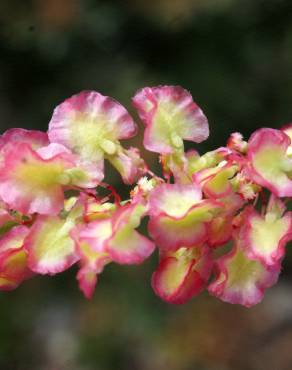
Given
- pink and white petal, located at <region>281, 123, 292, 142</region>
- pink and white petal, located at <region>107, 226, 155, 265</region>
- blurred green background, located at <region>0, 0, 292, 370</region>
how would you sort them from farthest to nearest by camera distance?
1. blurred green background, located at <region>0, 0, 292, 370</region>
2. pink and white petal, located at <region>281, 123, 292, 142</region>
3. pink and white petal, located at <region>107, 226, 155, 265</region>

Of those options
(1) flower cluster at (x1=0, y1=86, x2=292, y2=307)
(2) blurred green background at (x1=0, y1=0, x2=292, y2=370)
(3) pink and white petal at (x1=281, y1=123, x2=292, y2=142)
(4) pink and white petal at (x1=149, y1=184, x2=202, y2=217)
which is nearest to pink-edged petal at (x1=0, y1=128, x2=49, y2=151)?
(1) flower cluster at (x1=0, y1=86, x2=292, y2=307)

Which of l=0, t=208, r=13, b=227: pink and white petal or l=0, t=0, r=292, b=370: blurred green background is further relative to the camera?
l=0, t=0, r=292, b=370: blurred green background

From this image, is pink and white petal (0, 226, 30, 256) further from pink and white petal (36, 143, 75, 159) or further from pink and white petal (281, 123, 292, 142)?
pink and white petal (281, 123, 292, 142)

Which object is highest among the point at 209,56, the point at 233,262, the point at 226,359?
the point at 233,262

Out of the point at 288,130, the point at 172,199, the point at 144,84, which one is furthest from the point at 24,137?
the point at 144,84

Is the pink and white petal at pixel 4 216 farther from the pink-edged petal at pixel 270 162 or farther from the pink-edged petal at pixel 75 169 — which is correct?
the pink-edged petal at pixel 270 162

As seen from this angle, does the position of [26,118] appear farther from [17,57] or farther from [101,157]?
[101,157]

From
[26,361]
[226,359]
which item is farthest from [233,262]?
[226,359]
